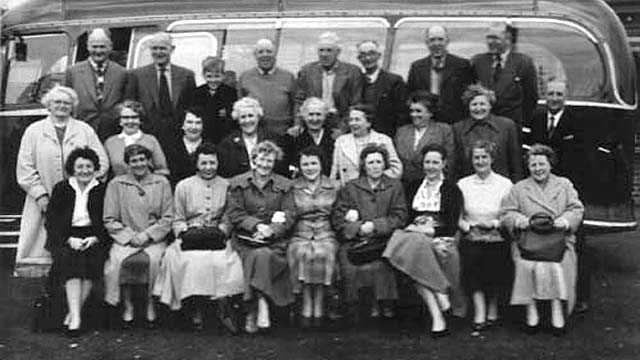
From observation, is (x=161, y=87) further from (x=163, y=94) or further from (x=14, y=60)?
(x=14, y=60)

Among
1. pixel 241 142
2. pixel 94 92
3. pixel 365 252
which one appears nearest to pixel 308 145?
pixel 241 142

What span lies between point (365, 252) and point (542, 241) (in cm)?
127

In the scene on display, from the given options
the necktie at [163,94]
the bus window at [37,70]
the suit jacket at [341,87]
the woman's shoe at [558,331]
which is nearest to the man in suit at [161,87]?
the necktie at [163,94]

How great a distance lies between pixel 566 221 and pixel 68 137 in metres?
3.83

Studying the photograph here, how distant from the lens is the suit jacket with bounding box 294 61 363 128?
A: 275 inches

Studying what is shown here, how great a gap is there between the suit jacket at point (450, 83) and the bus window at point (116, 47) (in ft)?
10.3

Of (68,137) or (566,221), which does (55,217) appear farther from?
(566,221)

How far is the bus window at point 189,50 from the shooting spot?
8336 millimetres

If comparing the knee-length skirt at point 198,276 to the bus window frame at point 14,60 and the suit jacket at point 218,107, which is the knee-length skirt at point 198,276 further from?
the bus window frame at point 14,60

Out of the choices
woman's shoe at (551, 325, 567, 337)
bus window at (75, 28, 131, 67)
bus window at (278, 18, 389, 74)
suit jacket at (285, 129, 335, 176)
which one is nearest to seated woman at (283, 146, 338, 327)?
suit jacket at (285, 129, 335, 176)

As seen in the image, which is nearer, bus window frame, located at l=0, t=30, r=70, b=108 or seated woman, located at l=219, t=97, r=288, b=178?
seated woman, located at l=219, t=97, r=288, b=178

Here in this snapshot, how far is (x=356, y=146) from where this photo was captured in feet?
21.3

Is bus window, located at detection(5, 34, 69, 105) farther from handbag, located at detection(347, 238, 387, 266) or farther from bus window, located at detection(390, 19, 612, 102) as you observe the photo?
handbag, located at detection(347, 238, 387, 266)

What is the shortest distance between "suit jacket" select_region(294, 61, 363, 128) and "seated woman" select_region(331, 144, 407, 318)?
2.70 ft
